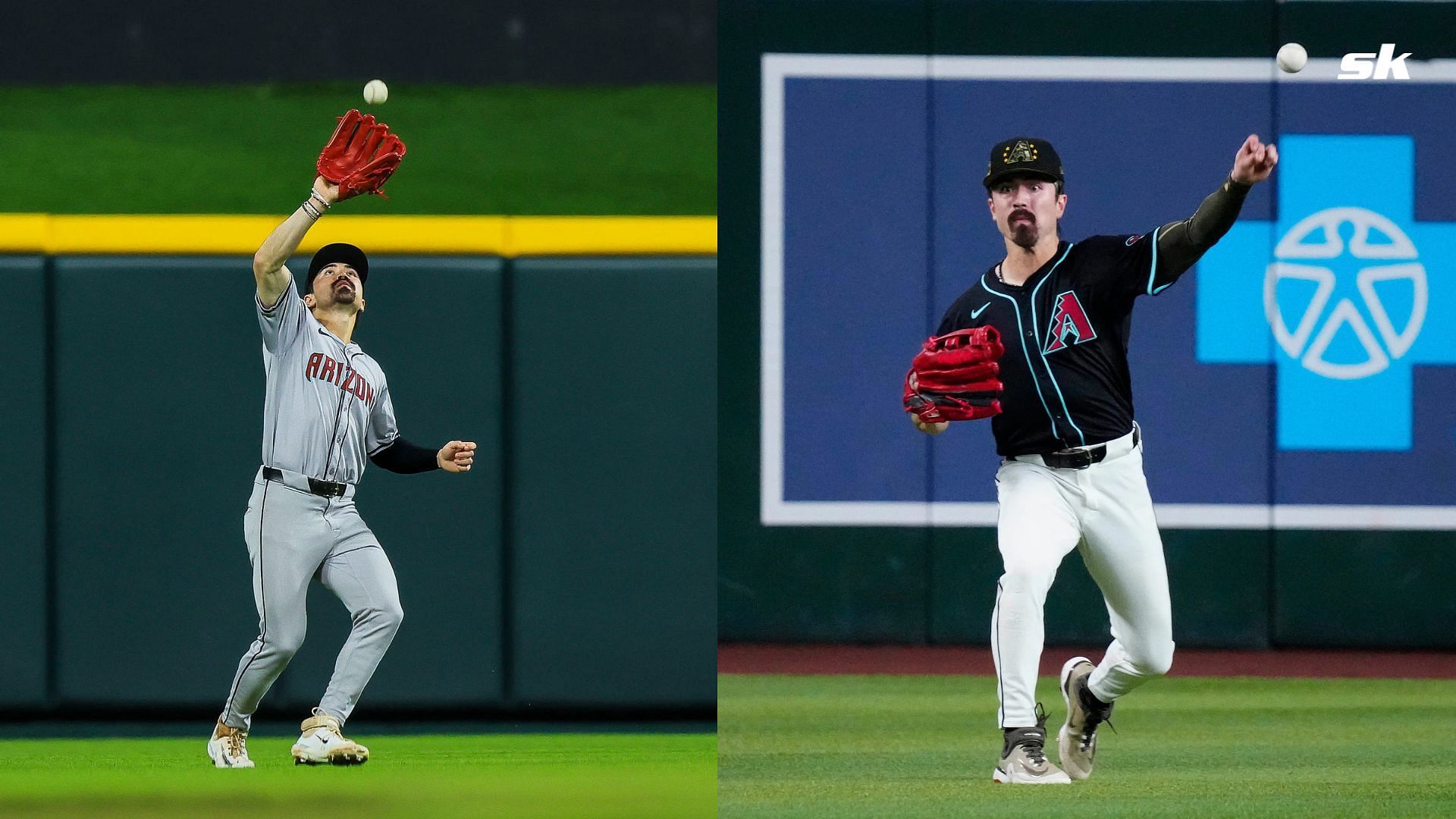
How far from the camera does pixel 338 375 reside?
3.98m

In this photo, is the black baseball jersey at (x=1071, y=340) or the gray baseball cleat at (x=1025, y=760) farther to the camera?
the black baseball jersey at (x=1071, y=340)

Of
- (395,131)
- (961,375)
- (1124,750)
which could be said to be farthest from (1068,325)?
(395,131)

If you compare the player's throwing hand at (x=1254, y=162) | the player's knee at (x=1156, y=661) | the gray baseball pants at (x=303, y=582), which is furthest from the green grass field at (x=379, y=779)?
the player's throwing hand at (x=1254, y=162)

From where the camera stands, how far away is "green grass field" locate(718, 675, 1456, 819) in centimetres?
360

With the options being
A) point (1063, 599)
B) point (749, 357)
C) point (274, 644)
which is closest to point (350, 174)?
point (274, 644)

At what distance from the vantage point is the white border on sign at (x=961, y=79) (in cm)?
682

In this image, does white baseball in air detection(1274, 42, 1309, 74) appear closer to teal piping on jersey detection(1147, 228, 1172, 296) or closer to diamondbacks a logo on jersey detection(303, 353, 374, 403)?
teal piping on jersey detection(1147, 228, 1172, 296)

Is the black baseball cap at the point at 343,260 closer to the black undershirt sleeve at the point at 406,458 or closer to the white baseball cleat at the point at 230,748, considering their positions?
the black undershirt sleeve at the point at 406,458

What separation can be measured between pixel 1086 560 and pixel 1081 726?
0.38 metres

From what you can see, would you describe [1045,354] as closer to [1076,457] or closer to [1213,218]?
[1076,457]

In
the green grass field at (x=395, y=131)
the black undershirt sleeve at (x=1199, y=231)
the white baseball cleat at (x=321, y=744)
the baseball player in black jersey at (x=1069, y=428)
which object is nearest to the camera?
the black undershirt sleeve at (x=1199, y=231)

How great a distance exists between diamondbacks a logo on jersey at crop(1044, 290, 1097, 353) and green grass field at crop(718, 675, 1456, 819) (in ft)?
3.14

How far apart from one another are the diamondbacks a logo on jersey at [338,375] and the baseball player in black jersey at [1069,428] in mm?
1235

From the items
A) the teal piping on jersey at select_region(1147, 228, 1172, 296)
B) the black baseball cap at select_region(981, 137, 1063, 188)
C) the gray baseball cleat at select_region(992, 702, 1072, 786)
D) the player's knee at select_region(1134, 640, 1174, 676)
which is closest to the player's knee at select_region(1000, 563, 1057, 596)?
the gray baseball cleat at select_region(992, 702, 1072, 786)
